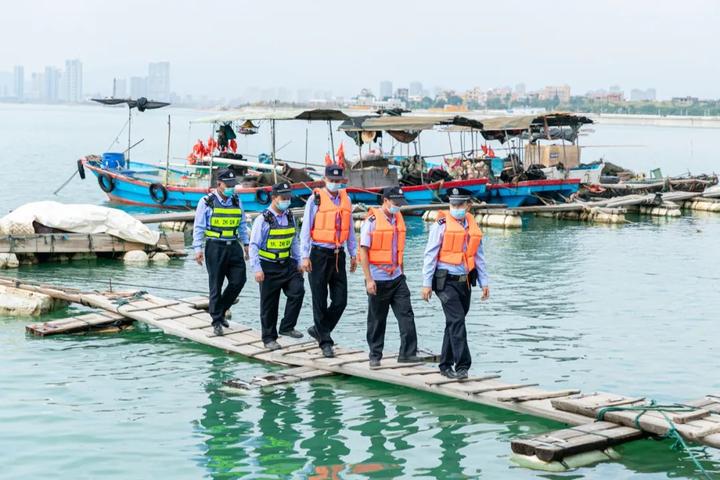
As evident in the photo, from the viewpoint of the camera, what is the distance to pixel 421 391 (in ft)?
35.3

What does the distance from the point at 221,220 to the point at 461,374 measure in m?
3.35

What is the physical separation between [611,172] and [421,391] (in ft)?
99.9

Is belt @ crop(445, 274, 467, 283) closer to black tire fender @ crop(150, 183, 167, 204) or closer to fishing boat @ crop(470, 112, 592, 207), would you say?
fishing boat @ crop(470, 112, 592, 207)

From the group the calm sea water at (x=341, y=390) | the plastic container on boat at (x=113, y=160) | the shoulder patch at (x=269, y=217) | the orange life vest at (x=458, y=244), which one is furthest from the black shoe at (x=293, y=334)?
the plastic container on boat at (x=113, y=160)

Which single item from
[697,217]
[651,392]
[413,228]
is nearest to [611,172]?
[697,217]

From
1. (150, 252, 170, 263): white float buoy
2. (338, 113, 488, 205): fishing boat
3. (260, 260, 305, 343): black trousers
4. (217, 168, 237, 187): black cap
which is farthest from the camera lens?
(338, 113, 488, 205): fishing boat

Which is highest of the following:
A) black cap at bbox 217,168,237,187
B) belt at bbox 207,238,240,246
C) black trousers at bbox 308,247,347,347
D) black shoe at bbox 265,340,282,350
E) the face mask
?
black cap at bbox 217,168,237,187

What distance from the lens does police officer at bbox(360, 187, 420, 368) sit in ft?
34.5

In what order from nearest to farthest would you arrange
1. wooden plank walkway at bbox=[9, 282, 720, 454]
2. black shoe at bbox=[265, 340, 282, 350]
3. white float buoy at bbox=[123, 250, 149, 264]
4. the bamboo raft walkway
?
Answer: the bamboo raft walkway < wooden plank walkway at bbox=[9, 282, 720, 454] < black shoe at bbox=[265, 340, 282, 350] < white float buoy at bbox=[123, 250, 149, 264]

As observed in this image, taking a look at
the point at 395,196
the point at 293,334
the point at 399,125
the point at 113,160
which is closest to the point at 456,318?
the point at 395,196

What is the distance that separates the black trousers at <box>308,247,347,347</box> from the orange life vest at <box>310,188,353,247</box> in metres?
0.12

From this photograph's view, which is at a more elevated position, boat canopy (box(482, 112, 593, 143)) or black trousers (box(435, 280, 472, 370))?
boat canopy (box(482, 112, 593, 143))

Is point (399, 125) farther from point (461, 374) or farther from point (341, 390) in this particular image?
point (461, 374)

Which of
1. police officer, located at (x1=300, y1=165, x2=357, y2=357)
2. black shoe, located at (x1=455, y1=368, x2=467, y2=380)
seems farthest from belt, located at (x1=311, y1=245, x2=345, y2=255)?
black shoe, located at (x1=455, y1=368, x2=467, y2=380)
